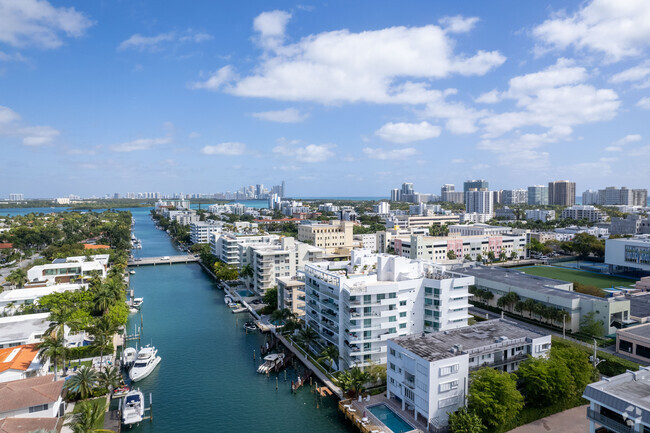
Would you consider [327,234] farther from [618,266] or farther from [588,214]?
[588,214]

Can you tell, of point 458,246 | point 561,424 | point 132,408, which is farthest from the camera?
point 458,246

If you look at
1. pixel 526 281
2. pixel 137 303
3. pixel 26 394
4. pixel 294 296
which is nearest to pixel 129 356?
pixel 26 394

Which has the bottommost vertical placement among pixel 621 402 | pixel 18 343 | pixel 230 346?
pixel 230 346

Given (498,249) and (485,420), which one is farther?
(498,249)

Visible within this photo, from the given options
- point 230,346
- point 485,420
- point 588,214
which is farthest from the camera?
point 588,214

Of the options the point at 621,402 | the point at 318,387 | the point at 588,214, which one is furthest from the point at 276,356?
the point at 588,214

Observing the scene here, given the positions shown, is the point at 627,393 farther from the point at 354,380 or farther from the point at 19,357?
the point at 19,357
